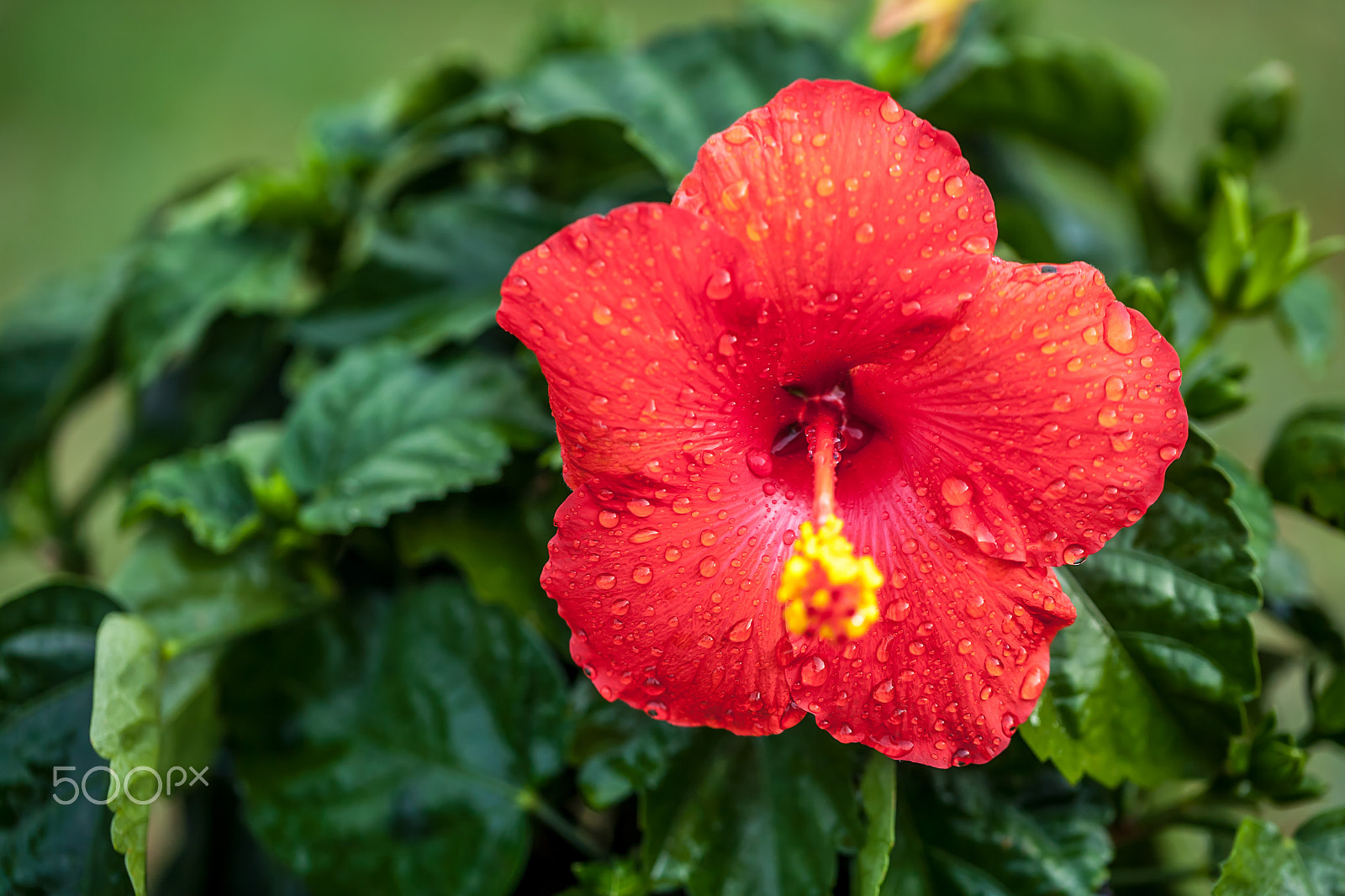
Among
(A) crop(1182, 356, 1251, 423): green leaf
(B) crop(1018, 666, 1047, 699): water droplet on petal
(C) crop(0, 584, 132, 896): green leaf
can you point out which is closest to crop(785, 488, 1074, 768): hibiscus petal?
(B) crop(1018, 666, 1047, 699): water droplet on petal

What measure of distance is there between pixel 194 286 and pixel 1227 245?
823 mm

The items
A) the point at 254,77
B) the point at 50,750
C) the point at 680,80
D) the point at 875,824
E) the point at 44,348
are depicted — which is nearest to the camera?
the point at 875,824

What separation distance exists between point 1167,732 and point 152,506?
68 cm

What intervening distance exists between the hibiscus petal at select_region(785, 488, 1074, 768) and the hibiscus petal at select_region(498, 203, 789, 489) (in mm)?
123

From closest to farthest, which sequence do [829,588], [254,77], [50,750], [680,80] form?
1. [829,588]
2. [50,750]
3. [680,80]
4. [254,77]

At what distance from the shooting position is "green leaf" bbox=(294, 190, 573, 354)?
78cm

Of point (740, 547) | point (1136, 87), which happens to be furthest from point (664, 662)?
point (1136, 87)

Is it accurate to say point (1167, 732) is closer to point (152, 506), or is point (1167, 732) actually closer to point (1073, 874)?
point (1073, 874)

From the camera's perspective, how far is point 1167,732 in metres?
0.55

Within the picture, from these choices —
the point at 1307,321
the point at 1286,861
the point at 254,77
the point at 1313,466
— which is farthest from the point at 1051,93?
the point at 254,77

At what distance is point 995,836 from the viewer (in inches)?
22.3

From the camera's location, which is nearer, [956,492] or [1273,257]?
[956,492]

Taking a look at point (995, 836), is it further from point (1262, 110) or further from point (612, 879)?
point (1262, 110)

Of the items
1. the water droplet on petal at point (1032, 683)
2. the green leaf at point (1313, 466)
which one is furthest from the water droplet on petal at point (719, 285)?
the green leaf at point (1313, 466)
